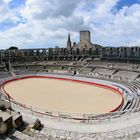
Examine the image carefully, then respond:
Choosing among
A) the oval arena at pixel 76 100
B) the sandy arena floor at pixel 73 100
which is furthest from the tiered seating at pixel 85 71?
the sandy arena floor at pixel 73 100

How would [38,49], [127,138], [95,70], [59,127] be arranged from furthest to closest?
[38,49] → [95,70] → [59,127] → [127,138]

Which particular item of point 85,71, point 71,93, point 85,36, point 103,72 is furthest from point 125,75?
point 85,36

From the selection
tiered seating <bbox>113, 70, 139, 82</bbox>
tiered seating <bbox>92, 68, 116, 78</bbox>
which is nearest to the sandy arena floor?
tiered seating <bbox>113, 70, 139, 82</bbox>

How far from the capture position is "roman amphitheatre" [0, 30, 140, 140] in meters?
12.9

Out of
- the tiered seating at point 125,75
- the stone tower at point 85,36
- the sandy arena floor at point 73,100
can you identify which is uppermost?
the stone tower at point 85,36

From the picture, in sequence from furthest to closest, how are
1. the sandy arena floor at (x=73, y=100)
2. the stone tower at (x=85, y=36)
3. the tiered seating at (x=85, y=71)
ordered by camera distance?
the stone tower at (x=85, y=36)
the tiered seating at (x=85, y=71)
the sandy arena floor at (x=73, y=100)

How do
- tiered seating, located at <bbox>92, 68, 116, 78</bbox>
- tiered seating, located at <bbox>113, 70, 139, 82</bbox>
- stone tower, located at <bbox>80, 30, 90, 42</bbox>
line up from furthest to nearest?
stone tower, located at <bbox>80, 30, 90, 42</bbox> → tiered seating, located at <bbox>92, 68, 116, 78</bbox> → tiered seating, located at <bbox>113, 70, 139, 82</bbox>

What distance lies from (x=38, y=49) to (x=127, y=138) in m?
66.3

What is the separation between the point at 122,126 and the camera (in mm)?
13531

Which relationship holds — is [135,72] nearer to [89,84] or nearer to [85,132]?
[89,84]

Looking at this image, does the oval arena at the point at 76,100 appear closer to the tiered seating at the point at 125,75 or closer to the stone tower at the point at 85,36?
the tiered seating at the point at 125,75

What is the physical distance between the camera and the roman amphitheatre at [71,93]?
12930 mm

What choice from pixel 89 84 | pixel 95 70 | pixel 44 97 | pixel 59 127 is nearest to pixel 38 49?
pixel 95 70

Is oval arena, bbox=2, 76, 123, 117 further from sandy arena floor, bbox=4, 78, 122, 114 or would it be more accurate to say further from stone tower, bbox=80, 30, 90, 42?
stone tower, bbox=80, 30, 90, 42
